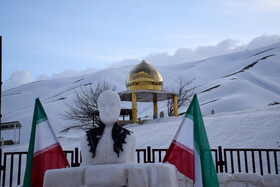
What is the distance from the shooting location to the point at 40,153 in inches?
174

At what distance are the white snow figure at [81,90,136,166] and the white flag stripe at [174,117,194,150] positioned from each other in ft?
3.74

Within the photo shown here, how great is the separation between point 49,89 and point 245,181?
81.5 m

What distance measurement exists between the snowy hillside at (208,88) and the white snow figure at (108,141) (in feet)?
104

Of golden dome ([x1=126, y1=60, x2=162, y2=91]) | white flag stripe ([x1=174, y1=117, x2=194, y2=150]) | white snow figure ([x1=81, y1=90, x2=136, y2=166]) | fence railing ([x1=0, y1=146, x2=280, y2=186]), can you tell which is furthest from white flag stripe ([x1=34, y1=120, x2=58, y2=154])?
golden dome ([x1=126, y1=60, x2=162, y2=91])

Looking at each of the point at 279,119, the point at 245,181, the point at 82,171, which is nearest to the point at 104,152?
the point at 82,171

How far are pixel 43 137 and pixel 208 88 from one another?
50498 millimetres

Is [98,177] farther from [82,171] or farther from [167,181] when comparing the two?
[167,181]

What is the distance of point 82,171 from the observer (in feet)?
8.86

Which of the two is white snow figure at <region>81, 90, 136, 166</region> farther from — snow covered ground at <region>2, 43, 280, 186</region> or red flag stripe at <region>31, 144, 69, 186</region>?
snow covered ground at <region>2, 43, 280, 186</region>

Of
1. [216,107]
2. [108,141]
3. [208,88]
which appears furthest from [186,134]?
[208,88]

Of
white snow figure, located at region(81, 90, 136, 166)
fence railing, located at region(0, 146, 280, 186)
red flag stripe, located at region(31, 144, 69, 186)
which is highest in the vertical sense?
white snow figure, located at region(81, 90, 136, 166)

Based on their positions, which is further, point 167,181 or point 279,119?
point 279,119

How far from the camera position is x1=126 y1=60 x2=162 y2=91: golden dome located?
20.1m

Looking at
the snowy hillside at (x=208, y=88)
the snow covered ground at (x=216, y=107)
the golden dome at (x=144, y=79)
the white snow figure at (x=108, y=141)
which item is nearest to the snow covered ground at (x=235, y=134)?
the snow covered ground at (x=216, y=107)
